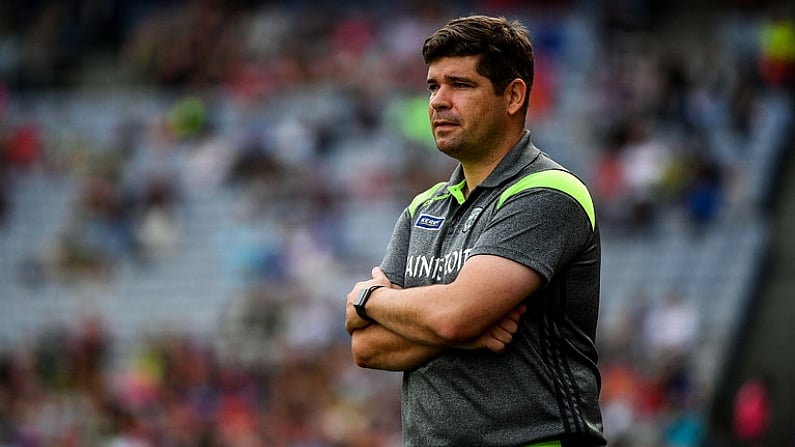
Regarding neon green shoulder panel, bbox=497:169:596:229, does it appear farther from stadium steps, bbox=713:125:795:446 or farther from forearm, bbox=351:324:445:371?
stadium steps, bbox=713:125:795:446

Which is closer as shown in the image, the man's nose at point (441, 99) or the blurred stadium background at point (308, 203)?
the man's nose at point (441, 99)

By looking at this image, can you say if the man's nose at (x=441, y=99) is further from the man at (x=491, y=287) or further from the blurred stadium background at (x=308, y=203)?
the blurred stadium background at (x=308, y=203)

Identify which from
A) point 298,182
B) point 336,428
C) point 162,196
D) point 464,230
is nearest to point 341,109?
point 298,182

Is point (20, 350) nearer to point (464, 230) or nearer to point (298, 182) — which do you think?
point (298, 182)

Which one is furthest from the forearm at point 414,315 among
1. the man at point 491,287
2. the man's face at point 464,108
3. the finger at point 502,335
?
the man's face at point 464,108

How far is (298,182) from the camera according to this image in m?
16.2

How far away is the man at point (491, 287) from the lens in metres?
3.56

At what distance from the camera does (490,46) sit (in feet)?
12.4

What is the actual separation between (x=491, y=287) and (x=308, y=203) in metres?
12.4

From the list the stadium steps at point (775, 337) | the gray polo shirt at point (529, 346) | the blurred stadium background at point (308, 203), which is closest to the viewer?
the gray polo shirt at point (529, 346)

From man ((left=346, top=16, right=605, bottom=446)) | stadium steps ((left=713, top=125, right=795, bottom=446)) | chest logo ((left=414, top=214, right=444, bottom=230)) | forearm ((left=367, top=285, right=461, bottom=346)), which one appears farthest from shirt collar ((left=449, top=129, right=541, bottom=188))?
stadium steps ((left=713, top=125, right=795, bottom=446))

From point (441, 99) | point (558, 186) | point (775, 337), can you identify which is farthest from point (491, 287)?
point (775, 337)

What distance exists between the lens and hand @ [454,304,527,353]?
3.56m

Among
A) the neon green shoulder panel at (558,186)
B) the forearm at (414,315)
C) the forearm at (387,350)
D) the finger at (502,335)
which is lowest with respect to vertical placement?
the forearm at (387,350)
